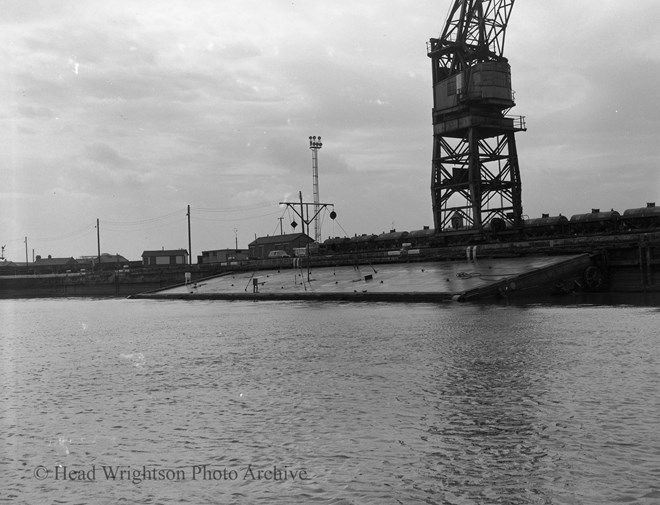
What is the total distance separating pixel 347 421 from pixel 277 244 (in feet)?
420

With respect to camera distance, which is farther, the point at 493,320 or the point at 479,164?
the point at 479,164

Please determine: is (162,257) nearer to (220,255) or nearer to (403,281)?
(220,255)

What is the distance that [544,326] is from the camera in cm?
2945

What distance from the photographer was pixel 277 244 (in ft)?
462

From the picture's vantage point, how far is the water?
9.59 meters

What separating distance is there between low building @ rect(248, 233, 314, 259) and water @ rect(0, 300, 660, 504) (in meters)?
109

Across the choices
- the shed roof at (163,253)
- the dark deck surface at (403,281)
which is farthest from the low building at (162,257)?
the dark deck surface at (403,281)

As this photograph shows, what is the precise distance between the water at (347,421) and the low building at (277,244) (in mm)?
108671

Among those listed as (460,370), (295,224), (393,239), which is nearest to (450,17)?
(393,239)

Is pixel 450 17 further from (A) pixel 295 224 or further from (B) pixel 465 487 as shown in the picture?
(B) pixel 465 487

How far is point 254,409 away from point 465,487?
663 cm

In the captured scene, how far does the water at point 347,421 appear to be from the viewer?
9.59 metres

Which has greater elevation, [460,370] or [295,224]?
[295,224]

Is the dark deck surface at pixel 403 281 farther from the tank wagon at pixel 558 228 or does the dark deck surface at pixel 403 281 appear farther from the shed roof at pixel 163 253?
the shed roof at pixel 163 253
